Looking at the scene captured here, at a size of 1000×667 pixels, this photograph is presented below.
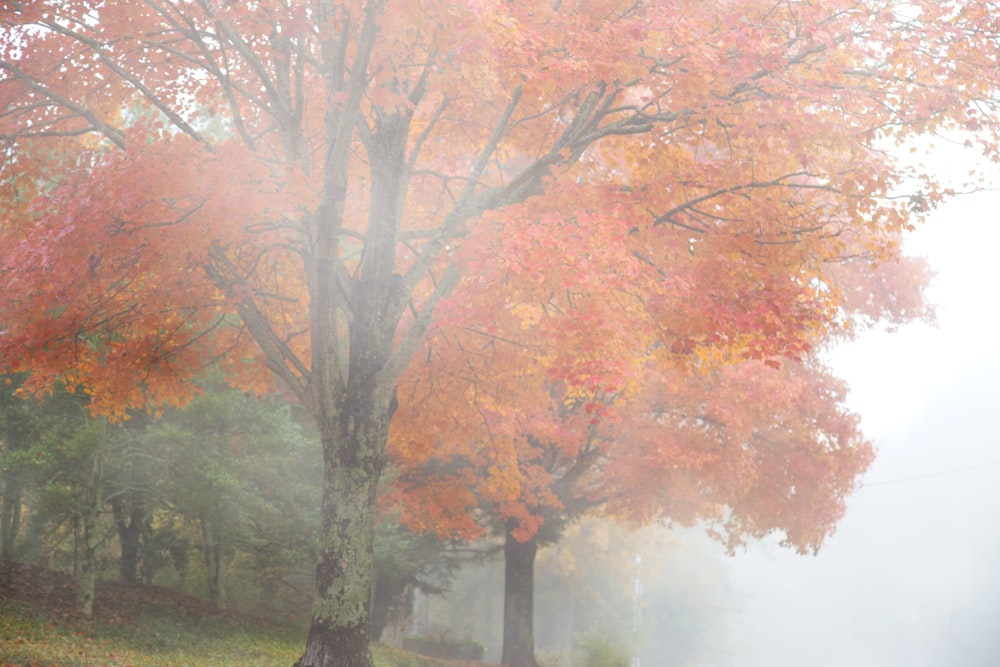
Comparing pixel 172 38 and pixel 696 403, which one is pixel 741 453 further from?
pixel 172 38

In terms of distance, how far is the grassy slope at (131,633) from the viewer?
11.8m


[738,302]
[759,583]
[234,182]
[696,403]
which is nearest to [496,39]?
[234,182]

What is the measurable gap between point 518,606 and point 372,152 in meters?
12.6

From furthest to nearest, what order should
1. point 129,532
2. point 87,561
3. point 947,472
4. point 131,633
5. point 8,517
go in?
point 947,472, point 129,532, point 8,517, point 131,633, point 87,561

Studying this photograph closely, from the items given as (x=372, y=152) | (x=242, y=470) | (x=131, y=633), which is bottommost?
(x=131, y=633)

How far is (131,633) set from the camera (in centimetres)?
1473

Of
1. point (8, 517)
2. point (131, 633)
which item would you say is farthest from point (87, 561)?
point (8, 517)

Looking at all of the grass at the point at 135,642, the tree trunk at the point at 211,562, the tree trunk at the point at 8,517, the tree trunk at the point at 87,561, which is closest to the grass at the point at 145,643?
the grass at the point at 135,642

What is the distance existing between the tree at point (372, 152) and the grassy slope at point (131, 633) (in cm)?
360

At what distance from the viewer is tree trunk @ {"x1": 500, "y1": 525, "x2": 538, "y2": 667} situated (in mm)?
18859

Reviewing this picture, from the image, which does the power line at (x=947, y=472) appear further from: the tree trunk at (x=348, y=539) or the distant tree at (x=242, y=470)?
the tree trunk at (x=348, y=539)

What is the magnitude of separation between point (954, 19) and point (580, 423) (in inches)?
411

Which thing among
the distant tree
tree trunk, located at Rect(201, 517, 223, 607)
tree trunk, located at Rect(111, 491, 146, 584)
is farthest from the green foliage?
tree trunk, located at Rect(111, 491, 146, 584)

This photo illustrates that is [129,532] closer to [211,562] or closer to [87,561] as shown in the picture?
[211,562]
